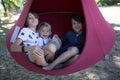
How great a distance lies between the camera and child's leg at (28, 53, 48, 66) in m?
2.32

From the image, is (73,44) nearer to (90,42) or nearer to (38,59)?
(90,42)

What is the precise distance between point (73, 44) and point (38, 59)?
1.52ft

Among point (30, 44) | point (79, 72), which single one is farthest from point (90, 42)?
point (79, 72)

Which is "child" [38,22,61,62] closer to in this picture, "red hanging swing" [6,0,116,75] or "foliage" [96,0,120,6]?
"red hanging swing" [6,0,116,75]

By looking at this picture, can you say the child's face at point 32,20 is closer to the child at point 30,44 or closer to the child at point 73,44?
the child at point 30,44

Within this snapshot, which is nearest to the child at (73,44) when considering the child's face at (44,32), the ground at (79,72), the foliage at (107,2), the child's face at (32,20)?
the child's face at (44,32)

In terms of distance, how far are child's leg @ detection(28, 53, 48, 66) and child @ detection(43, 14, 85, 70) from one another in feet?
0.18

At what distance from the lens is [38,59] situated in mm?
2357

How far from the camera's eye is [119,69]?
445 centimetres

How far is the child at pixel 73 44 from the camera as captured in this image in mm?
2475

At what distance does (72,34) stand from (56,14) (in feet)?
2.20

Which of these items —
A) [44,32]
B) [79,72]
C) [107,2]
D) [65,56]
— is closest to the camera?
[65,56]

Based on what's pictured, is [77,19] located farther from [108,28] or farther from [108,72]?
[108,72]

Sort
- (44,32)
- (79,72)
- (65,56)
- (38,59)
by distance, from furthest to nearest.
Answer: (79,72), (44,32), (65,56), (38,59)
